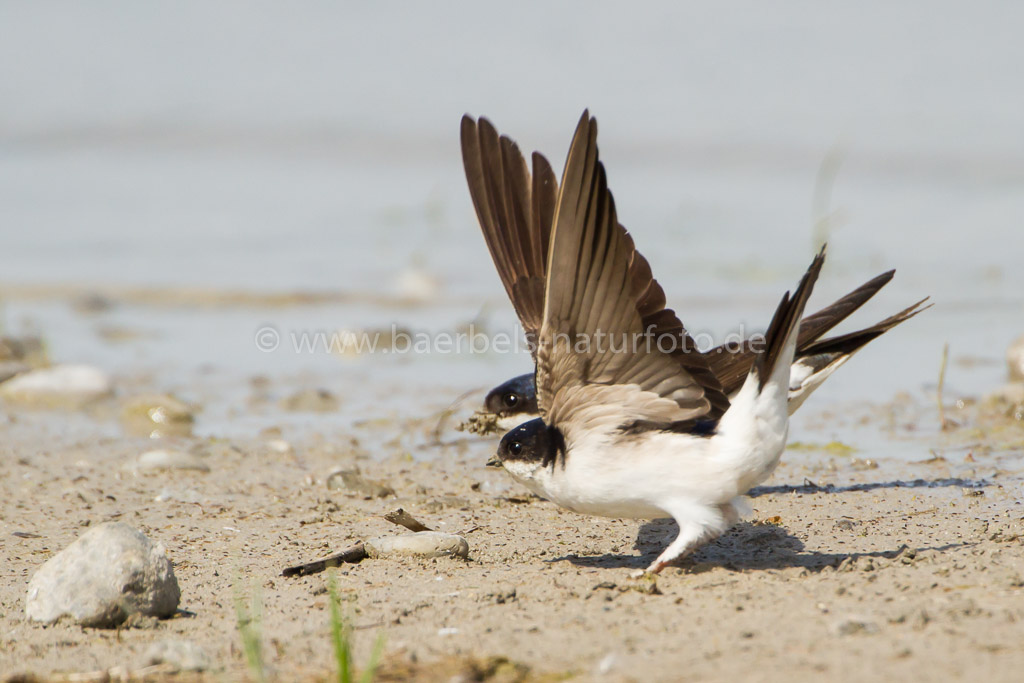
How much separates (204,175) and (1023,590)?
11706 millimetres

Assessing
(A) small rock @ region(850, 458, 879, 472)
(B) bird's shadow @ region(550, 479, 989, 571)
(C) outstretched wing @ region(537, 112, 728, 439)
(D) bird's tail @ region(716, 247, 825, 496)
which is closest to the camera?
(C) outstretched wing @ region(537, 112, 728, 439)

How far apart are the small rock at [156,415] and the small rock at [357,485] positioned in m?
1.36

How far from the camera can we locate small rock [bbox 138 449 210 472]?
498 cm

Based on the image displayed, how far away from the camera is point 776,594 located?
307cm

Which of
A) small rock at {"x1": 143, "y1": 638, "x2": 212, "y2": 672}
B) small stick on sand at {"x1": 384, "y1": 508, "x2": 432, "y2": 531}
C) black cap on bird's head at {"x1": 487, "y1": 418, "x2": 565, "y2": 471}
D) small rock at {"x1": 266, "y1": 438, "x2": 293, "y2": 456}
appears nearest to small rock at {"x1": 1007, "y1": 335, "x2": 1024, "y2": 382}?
black cap on bird's head at {"x1": 487, "y1": 418, "x2": 565, "y2": 471}

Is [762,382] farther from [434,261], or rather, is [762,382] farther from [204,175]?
[204,175]

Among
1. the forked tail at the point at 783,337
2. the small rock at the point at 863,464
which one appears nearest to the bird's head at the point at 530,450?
the forked tail at the point at 783,337

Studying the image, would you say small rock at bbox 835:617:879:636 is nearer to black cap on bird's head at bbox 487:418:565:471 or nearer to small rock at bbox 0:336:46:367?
black cap on bird's head at bbox 487:418:565:471

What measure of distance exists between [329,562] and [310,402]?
2.70 metres

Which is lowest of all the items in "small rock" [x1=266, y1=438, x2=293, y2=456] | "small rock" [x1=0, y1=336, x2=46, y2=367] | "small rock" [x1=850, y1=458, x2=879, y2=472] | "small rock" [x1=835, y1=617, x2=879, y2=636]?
"small rock" [x1=835, y1=617, x2=879, y2=636]

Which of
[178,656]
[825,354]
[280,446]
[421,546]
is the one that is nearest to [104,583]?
[178,656]

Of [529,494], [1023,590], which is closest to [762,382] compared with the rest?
[1023,590]

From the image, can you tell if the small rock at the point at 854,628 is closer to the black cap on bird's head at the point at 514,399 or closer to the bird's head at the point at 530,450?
the bird's head at the point at 530,450

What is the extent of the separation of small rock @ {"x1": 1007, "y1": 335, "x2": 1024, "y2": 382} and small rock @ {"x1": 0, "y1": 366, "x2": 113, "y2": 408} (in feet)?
16.3
